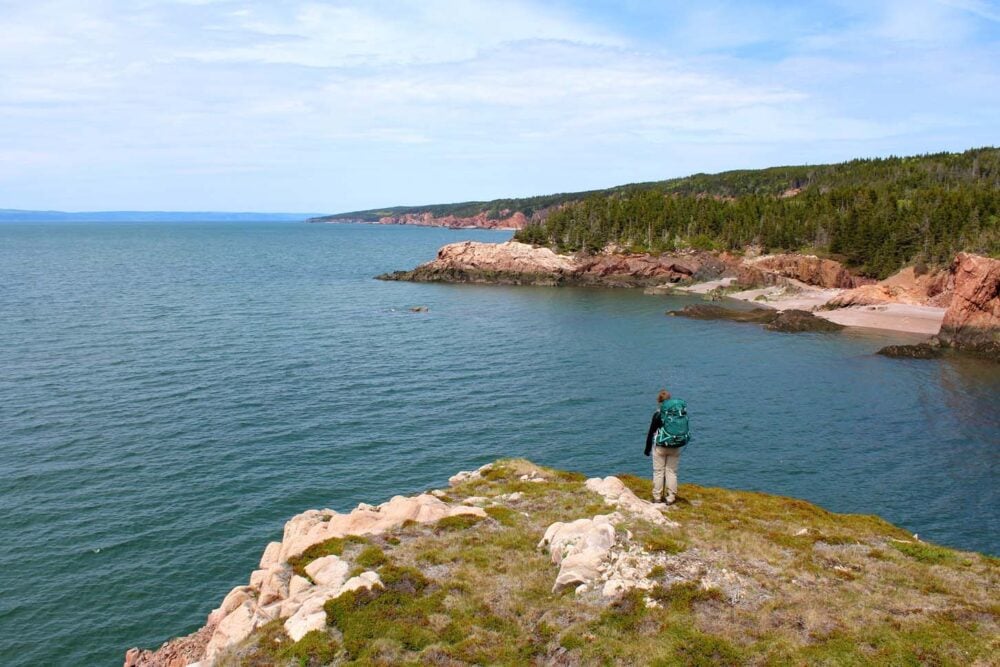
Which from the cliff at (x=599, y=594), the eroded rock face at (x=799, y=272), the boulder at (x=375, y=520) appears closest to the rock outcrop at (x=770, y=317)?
the eroded rock face at (x=799, y=272)

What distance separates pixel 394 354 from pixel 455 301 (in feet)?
140

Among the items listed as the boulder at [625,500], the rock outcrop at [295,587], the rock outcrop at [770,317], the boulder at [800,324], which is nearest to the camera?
the rock outcrop at [295,587]

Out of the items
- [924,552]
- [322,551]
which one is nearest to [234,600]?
[322,551]

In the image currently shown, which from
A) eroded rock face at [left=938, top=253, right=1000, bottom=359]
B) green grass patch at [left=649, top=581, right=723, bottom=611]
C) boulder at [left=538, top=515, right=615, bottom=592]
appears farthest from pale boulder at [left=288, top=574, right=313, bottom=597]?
eroded rock face at [left=938, top=253, right=1000, bottom=359]

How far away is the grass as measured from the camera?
1430 centimetres

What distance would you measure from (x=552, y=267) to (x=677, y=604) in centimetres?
12680

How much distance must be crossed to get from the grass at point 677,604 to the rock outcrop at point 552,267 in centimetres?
11870

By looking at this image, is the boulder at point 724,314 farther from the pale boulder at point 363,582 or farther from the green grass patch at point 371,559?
the pale boulder at point 363,582

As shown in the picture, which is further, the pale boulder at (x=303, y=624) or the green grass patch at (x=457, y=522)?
the green grass patch at (x=457, y=522)

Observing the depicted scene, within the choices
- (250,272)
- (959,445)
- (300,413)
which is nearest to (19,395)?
(300,413)

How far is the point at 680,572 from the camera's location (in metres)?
17.4

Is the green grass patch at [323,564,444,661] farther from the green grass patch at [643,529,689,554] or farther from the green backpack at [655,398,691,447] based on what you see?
the green backpack at [655,398,691,447]

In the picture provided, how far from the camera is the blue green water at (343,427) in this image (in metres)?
30.2

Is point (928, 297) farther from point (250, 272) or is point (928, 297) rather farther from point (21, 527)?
point (250, 272)
